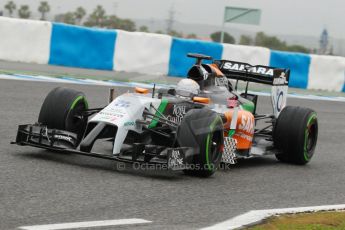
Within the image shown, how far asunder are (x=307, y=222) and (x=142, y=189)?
148cm

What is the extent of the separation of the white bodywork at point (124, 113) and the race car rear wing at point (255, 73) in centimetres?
218

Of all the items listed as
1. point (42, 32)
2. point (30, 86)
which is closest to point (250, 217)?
point (30, 86)

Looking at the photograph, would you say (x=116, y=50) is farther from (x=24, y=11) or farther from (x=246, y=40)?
(x=246, y=40)

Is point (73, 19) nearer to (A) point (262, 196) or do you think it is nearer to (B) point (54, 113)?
(B) point (54, 113)

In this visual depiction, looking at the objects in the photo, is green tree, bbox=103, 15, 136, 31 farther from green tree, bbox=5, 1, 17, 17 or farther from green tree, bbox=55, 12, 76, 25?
green tree, bbox=5, 1, 17, 17

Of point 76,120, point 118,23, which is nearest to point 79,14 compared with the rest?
point 118,23

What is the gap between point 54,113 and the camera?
312 inches

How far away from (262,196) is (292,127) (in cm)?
214

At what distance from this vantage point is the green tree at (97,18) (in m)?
21.4

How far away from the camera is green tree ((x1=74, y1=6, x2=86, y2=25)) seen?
19659 mm

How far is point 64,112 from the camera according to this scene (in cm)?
790

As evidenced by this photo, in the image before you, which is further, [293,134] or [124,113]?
[293,134]

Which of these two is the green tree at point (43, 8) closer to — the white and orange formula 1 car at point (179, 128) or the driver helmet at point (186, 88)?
the white and orange formula 1 car at point (179, 128)

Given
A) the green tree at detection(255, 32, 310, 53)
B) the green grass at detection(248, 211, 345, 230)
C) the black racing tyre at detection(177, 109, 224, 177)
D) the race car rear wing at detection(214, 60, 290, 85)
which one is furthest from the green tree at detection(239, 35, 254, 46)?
the green grass at detection(248, 211, 345, 230)
